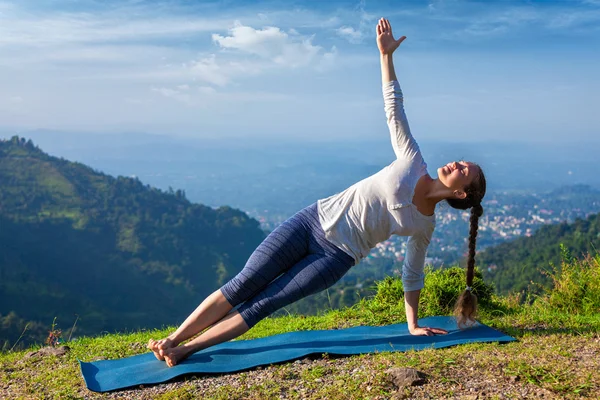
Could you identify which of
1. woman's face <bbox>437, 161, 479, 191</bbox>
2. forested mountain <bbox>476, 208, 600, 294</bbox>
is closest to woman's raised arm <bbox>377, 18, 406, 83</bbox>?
woman's face <bbox>437, 161, 479, 191</bbox>

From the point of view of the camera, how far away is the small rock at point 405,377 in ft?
10.6

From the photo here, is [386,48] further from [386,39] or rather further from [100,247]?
[100,247]

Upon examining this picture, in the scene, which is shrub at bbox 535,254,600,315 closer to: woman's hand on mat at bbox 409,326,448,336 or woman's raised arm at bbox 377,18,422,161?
woman's hand on mat at bbox 409,326,448,336

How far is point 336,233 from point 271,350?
3.15 ft

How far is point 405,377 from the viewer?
3260 mm

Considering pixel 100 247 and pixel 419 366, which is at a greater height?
pixel 419 366

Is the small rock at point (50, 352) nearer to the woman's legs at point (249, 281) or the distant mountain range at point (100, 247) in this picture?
the woman's legs at point (249, 281)

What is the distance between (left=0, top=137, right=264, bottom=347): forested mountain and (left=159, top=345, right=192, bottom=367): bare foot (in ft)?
139

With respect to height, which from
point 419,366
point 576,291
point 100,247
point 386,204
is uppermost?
point 386,204

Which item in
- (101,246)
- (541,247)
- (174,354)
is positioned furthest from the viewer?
(101,246)

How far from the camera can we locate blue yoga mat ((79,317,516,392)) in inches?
148

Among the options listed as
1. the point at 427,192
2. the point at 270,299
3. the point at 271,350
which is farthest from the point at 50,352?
the point at 427,192

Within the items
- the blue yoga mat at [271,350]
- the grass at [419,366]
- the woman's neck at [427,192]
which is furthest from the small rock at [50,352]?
the woman's neck at [427,192]

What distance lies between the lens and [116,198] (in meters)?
80.9
